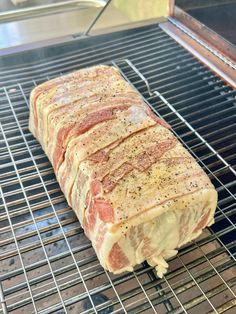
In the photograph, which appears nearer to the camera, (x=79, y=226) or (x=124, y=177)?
(x=124, y=177)

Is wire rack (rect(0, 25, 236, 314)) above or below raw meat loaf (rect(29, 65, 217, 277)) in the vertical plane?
below

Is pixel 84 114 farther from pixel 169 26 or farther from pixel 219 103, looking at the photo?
pixel 169 26

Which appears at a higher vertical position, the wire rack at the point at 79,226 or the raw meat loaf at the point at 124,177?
the raw meat loaf at the point at 124,177

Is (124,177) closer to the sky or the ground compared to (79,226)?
closer to the sky
